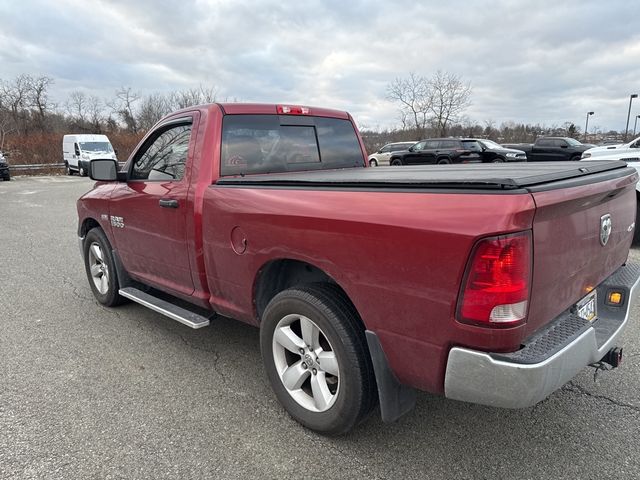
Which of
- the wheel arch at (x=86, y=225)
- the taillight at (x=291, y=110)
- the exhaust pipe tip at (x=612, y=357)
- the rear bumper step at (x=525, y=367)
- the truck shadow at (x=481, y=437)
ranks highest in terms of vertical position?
the taillight at (x=291, y=110)

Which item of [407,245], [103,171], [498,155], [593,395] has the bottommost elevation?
[593,395]

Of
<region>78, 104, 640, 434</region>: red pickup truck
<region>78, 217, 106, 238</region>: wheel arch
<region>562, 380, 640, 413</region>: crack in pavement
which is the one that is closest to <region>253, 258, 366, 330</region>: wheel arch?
<region>78, 104, 640, 434</region>: red pickup truck

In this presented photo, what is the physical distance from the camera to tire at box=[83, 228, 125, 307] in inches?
177

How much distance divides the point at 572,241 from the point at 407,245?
79cm

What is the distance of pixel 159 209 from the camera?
350cm

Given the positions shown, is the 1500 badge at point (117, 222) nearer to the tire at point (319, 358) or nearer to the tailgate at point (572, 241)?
the tire at point (319, 358)

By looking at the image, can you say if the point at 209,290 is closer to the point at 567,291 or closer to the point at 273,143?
the point at 273,143

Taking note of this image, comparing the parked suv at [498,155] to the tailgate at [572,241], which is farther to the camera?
the parked suv at [498,155]

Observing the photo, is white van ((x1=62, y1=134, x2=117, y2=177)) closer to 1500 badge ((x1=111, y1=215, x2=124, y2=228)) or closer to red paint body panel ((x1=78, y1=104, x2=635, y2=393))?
1500 badge ((x1=111, y1=215, x2=124, y2=228))

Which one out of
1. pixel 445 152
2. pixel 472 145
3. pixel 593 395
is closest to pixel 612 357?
pixel 593 395

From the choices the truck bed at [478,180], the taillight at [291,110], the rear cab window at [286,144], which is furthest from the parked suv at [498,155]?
the truck bed at [478,180]

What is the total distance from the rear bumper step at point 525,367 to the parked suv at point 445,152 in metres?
20.1

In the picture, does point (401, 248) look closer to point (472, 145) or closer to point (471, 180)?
point (471, 180)

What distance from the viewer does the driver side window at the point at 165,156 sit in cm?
349
